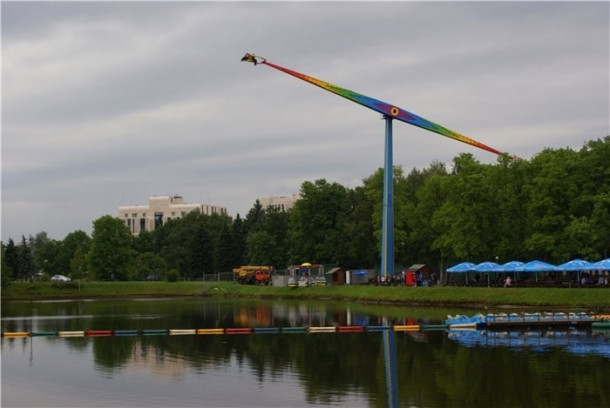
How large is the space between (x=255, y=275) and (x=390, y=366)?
7472 centimetres

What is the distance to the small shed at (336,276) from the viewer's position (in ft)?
303

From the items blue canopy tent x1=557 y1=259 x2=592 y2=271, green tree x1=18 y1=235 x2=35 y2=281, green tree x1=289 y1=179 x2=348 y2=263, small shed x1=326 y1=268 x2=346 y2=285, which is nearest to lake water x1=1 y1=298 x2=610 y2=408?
blue canopy tent x1=557 y1=259 x2=592 y2=271

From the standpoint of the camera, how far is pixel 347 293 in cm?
8100

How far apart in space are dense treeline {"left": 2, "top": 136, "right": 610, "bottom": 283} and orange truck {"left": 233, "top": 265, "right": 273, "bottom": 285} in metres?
5.88

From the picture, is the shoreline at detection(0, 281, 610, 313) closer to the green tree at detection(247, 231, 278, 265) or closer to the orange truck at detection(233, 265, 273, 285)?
the orange truck at detection(233, 265, 273, 285)

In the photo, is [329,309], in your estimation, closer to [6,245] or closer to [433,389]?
[433,389]

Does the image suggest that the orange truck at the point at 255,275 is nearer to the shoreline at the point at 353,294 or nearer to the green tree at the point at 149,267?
the shoreline at the point at 353,294

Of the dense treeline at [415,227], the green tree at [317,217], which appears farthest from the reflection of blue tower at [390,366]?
the green tree at [317,217]

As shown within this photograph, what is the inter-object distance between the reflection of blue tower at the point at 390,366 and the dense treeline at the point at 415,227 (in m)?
26.1

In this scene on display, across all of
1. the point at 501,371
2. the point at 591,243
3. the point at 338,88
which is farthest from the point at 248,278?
the point at 501,371

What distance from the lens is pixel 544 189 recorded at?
212ft

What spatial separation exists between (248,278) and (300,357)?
2801 inches

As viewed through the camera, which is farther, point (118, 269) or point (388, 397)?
point (118, 269)

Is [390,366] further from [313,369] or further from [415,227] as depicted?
[415,227]
